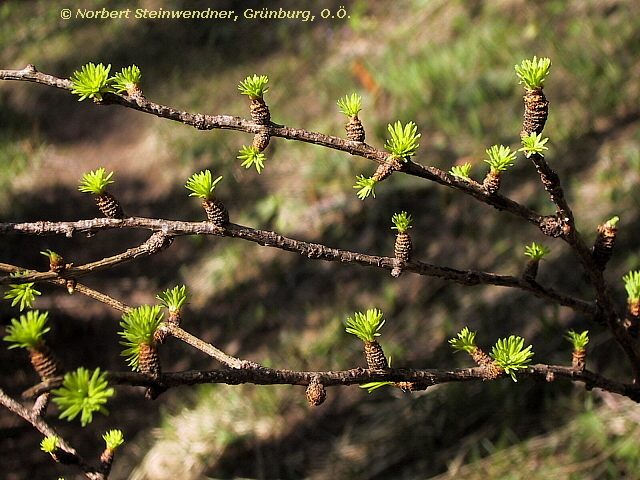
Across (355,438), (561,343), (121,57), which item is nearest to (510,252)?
(561,343)

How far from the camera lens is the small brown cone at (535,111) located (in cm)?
114

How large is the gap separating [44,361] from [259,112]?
59 cm

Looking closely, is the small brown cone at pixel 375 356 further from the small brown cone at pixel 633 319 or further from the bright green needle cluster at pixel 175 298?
the small brown cone at pixel 633 319

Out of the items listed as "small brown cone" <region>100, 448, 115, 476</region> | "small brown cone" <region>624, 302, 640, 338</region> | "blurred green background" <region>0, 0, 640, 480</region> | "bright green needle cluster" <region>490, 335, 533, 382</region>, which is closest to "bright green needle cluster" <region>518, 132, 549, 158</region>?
"bright green needle cluster" <region>490, 335, 533, 382</region>

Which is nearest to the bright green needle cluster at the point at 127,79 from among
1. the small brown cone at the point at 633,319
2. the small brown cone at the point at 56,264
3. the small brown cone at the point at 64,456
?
the small brown cone at the point at 56,264

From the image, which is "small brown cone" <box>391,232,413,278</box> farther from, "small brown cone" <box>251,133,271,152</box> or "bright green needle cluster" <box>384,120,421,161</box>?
"small brown cone" <box>251,133,271,152</box>

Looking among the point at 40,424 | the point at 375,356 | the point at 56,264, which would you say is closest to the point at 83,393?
the point at 40,424

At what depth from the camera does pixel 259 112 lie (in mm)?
1160

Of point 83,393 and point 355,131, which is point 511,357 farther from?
point 83,393

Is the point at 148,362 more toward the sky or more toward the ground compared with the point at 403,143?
more toward the ground

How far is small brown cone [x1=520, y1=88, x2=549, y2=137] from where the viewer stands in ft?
3.73

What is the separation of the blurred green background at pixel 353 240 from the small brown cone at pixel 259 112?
1.14 m

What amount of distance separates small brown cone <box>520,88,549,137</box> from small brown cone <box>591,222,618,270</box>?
409 mm

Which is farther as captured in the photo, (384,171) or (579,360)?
(579,360)
